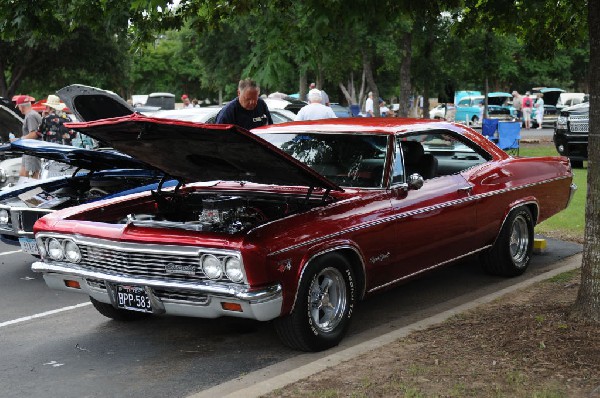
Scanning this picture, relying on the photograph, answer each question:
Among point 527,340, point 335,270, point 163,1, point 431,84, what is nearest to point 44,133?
point 163,1

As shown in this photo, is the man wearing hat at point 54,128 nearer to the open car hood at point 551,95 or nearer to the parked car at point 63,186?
the parked car at point 63,186

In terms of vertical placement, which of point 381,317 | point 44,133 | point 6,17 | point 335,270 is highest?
point 6,17

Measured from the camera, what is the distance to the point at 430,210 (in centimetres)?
661

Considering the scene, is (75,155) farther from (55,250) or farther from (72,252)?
(72,252)

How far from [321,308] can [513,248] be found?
300 centimetres

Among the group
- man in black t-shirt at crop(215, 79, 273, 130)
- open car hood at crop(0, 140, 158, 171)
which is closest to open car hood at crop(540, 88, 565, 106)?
man in black t-shirt at crop(215, 79, 273, 130)

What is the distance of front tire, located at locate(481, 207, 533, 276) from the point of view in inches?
305

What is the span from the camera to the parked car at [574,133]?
1764 centimetres

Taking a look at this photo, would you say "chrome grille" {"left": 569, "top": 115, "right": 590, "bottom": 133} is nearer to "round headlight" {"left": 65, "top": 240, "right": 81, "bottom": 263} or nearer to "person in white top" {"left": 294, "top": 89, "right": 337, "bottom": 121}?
"person in white top" {"left": 294, "top": 89, "right": 337, "bottom": 121}

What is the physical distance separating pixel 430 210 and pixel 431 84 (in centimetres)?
2061

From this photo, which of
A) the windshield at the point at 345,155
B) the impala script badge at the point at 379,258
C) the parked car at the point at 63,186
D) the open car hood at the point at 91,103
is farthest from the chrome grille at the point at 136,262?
the open car hood at the point at 91,103

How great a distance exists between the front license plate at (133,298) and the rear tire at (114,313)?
3.39ft

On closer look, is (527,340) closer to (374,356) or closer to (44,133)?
(374,356)

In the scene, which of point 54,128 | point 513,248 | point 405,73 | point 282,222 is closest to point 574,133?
point 405,73
